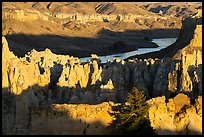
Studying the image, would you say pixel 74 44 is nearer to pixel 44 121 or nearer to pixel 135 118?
pixel 44 121

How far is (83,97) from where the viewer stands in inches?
748

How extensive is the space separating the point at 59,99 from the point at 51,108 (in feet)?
15.8

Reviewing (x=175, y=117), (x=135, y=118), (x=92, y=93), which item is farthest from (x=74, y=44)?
(x=135, y=118)

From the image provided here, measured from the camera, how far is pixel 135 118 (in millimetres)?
14352

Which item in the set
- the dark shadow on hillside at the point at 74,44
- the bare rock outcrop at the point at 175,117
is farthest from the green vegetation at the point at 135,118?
the dark shadow on hillside at the point at 74,44

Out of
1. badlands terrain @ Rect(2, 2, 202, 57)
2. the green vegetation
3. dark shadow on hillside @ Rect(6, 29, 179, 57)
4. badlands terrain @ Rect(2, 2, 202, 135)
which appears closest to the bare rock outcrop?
badlands terrain @ Rect(2, 2, 202, 135)

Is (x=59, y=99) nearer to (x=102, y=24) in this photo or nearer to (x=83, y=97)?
(x=83, y=97)

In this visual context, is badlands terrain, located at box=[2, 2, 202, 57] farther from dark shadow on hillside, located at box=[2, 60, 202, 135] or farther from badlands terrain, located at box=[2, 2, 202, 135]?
dark shadow on hillside, located at box=[2, 60, 202, 135]

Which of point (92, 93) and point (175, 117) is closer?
point (175, 117)

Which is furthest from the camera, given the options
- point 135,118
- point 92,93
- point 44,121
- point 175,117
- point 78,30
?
point 78,30

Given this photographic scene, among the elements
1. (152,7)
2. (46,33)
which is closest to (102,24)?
(46,33)

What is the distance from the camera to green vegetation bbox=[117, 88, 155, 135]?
14219 mm

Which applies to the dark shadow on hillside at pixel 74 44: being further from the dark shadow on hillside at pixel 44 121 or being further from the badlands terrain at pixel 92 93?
the dark shadow on hillside at pixel 44 121

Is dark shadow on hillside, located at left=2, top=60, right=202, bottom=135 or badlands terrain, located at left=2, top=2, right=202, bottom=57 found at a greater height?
badlands terrain, located at left=2, top=2, right=202, bottom=57
